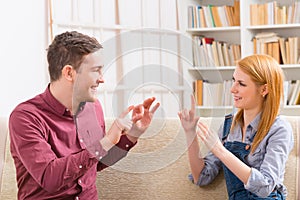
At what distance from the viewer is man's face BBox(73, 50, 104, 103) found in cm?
191

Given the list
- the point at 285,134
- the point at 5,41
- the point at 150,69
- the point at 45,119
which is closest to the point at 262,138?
the point at 285,134

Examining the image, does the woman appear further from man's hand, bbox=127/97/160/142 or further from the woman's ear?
man's hand, bbox=127/97/160/142

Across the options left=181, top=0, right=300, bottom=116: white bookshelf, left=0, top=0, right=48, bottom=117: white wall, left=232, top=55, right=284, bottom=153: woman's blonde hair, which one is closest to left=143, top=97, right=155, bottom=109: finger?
left=232, top=55, right=284, bottom=153: woman's blonde hair

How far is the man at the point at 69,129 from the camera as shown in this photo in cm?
191

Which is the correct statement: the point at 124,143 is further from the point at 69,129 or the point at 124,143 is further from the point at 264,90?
the point at 264,90

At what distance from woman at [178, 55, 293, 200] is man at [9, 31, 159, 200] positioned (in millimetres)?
242

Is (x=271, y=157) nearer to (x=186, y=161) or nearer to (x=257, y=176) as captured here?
(x=257, y=176)

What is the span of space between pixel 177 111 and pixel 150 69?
196mm

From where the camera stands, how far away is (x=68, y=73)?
6.91 feet

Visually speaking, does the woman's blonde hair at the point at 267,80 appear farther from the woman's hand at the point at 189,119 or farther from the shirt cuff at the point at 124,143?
the shirt cuff at the point at 124,143

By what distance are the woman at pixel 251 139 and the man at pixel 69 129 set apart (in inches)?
9.5

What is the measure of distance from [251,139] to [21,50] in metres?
1.90

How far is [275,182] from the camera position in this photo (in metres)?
2.04

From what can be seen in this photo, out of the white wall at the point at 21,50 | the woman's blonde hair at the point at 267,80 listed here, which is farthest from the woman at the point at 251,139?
the white wall at the point at 21,50
